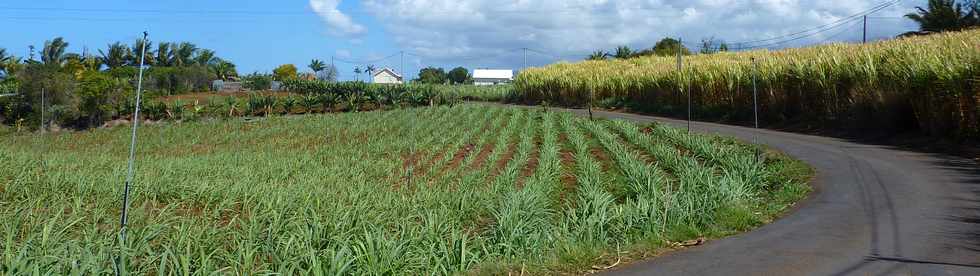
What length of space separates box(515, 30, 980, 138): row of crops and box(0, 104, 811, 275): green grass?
448 cm

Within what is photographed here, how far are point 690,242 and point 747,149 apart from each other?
9737 mm

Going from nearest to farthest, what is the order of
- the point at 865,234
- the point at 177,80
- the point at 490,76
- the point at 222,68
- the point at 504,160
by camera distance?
the point at 865,234 < the point at 504,160 < the point at 177,80 < the point at 222,68 < the point at 490,76

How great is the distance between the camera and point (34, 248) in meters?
5.65

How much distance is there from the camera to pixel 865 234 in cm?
792

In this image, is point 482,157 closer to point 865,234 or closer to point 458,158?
point 458,158

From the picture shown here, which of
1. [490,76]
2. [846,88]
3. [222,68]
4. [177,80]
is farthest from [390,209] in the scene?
[490,76]

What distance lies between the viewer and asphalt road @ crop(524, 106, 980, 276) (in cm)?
656

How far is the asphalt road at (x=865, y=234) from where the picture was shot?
21.5 ft

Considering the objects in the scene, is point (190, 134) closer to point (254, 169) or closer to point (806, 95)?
point (254, 169)

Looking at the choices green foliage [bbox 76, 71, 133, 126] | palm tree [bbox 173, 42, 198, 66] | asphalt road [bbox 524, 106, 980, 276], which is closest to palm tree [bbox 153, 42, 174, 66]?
palm tree [bbox 173, 42, 198, 66]

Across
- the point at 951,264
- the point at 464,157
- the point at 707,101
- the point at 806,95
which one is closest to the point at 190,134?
the point at 464,157

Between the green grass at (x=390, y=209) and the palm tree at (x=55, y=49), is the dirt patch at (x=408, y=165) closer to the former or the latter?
the green grass at (x=390, y=209)

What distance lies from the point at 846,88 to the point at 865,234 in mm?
15968

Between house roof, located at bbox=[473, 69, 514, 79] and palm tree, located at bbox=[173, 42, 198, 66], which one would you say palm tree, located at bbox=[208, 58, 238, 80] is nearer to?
palm tree, located at bbox=[173, 42, 198, 66]
